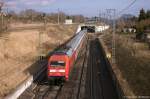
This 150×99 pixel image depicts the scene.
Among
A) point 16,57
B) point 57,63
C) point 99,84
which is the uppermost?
point 57,63

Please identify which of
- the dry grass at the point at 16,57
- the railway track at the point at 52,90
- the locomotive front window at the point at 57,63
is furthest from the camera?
the locomotive front window at the point at 57,63

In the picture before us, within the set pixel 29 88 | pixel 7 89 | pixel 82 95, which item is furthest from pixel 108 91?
pixel 7 89

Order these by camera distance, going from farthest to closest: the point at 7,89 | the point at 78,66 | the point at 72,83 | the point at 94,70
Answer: the point at 78,66 → the point at 94,70 → the point at 72,83 → the point at 7,89

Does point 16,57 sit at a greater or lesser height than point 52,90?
greater

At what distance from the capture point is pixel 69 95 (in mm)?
26406

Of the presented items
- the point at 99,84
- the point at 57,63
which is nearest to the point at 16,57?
the point at 57,63

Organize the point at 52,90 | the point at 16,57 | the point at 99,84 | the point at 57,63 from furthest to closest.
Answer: the point at 16,57, the point at 99,84, the point at 57,63, the point at 52,90

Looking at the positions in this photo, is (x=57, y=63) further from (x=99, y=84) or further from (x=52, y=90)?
(x=99, y=84)

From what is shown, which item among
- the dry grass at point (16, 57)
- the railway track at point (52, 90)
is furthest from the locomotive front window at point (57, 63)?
the dry grass at point (16, 57)

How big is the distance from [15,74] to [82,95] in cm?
908

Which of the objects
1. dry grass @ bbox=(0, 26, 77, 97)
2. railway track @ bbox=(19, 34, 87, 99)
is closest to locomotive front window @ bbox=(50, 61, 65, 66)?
railway track @ bbox=(19, 34, 87, 99)

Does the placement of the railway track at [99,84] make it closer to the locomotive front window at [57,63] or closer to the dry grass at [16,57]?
the locomotive front window at [57,63]

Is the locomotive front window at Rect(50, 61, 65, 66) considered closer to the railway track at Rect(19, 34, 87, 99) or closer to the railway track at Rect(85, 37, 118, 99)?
the railway track at Rect(19, 34, 87, 99)

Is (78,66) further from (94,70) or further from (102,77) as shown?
(102,77)
